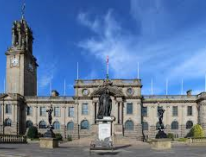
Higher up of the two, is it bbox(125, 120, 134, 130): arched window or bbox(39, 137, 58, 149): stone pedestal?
bbox(39, 137, 58, 149): stone pedestal

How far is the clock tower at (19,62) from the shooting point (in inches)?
3017

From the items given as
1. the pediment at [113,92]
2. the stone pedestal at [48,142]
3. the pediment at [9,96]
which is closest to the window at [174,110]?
the pediment at [113,92]

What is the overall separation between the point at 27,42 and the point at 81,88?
65.3 ft

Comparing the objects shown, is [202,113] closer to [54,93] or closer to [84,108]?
[84,108]

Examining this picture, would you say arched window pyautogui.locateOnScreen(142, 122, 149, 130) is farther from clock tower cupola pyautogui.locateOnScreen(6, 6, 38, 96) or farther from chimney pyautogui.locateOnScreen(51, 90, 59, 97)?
clock tower cupola pyautogui.locateOnScreen(6, 6, 38, 96)

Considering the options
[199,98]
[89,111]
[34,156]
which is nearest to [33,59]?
[89,111]

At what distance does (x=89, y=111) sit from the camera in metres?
71.2

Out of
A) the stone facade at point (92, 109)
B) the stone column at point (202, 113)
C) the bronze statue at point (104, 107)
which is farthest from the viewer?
the stone facade at point (92, 109)

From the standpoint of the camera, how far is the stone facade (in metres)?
69.1

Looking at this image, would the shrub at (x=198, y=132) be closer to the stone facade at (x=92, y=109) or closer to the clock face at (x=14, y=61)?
the stone facade at (x=92, y=109)

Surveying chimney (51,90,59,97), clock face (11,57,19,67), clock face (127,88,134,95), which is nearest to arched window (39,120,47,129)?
chimney (51,90,59,97)

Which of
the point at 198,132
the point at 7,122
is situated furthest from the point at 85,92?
the point at 198,132

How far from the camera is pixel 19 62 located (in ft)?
253

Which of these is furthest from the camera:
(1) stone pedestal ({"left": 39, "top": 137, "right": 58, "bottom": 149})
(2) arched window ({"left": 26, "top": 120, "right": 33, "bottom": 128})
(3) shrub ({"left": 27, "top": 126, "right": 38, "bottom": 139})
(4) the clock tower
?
(4) the clock tower
